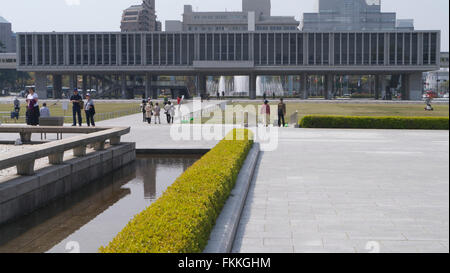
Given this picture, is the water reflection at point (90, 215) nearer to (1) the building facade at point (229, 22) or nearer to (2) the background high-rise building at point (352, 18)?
(1) the building facade at point (229, 22)

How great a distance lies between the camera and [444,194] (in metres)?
9.80

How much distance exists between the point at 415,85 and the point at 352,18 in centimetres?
9646

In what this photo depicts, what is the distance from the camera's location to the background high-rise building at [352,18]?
184 m

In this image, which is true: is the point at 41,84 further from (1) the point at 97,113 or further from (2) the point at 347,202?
(2) the point at 347,202

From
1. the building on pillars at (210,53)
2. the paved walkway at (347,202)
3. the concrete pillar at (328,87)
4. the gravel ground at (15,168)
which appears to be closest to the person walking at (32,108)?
the gravel ground at (15,168)

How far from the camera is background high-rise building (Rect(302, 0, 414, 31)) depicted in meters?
184

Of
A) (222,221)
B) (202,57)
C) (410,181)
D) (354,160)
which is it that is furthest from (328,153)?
(202,57)

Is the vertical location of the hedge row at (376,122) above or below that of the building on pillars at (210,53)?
below

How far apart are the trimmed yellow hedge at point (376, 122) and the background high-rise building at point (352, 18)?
161m

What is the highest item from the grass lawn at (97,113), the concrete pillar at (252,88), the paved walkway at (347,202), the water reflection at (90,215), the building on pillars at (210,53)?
the building on pillars at (210,53)

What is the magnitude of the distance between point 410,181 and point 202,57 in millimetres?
87908

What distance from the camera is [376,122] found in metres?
27.8
